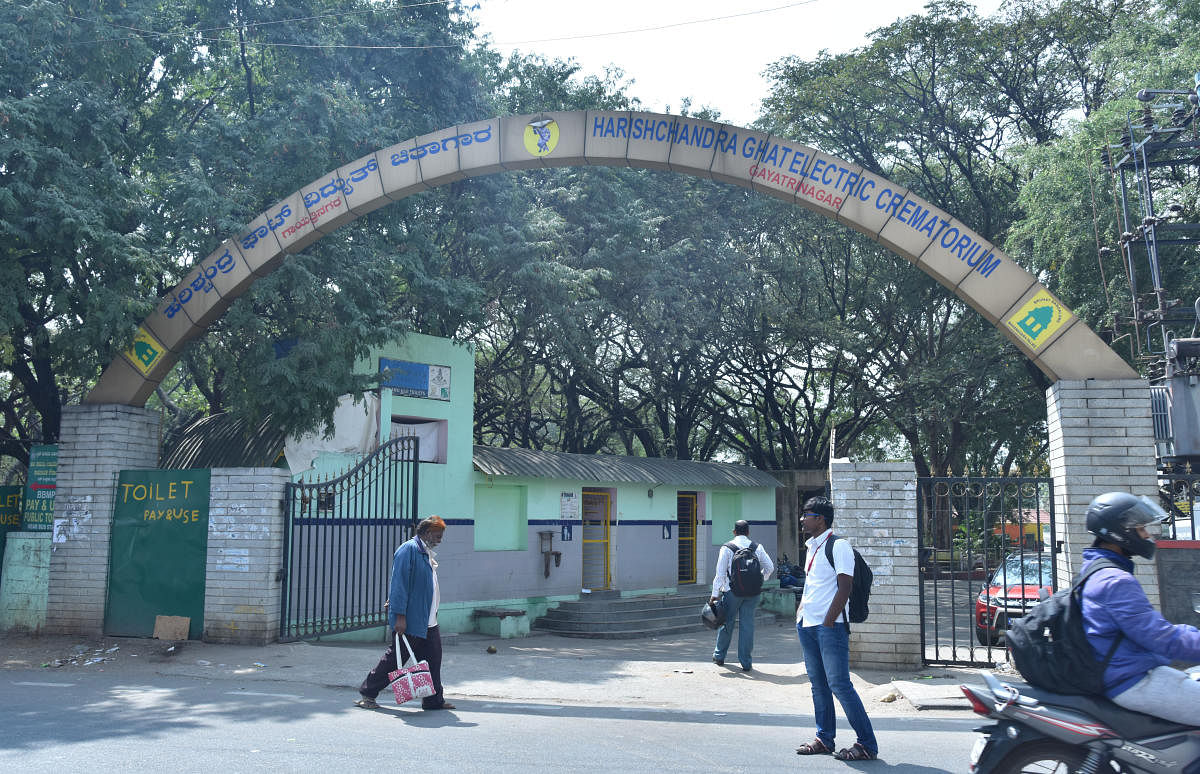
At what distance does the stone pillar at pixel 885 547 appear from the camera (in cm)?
1007

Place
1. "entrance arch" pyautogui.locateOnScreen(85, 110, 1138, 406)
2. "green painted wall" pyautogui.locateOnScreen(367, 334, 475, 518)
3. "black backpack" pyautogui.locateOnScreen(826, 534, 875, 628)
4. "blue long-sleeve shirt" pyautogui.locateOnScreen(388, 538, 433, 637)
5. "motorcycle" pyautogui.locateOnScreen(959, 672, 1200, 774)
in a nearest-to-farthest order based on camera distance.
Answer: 1. "motorcycle" pyautogui.locateOnScreen(959, 672, 1200, 774)
2. "black backpack" pyautogui.locateOnScreen(826, 534, 875, 628)
3. "blue long-sleeve shirt" pyautogui.locateOnScreen(388, 538, 433, 637)
4. "entrance arch" pyautogui.locateOnScreen(85, 110, 1138, 406)
5. "green painted wall" pyautogui.locateOnScreen(367, 334, 475, 518)

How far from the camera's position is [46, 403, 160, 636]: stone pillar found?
40.5 ft

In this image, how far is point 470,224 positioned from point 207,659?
9.29 metres

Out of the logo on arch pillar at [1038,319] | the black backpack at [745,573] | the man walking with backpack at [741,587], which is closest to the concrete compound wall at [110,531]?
the man walking with backpack at [741,587]

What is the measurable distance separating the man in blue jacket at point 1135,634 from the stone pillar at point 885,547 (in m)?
5.58

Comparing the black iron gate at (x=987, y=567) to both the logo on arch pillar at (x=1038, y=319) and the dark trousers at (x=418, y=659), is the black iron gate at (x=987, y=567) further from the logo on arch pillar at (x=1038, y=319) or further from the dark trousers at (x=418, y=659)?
the dark trousers at (x=418, y=659)

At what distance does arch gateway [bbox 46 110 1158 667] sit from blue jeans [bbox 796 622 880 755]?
3.85 meters

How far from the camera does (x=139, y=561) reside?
12.3 m

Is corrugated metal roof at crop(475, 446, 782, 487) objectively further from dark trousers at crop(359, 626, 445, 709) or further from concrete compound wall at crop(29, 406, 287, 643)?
dark trousers at crop(359, 626, 445, 709)

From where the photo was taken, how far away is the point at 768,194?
11.4 metres

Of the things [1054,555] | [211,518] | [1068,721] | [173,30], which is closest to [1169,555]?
[1054,555]

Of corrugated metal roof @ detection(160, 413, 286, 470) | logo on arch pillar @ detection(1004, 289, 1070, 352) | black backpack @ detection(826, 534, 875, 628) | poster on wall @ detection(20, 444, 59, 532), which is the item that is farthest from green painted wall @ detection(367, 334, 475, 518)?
black backpack @ detection(826, 534, 875, 628)

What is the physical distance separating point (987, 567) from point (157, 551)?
32.5 ft

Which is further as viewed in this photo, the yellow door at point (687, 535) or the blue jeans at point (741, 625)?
the yellow door at point (687, 535)
